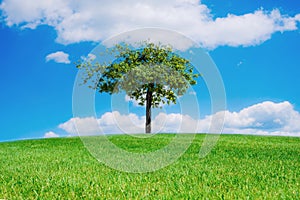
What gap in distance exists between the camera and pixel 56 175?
893 cm

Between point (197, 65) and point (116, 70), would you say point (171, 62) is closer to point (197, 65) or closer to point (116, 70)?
point (116, 70)

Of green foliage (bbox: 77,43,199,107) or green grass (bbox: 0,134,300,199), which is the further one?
green foliage (bbox: 77,43,199,107)

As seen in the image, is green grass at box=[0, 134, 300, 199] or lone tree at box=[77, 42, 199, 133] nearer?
green grass at box=[0, 134, 300, 199]

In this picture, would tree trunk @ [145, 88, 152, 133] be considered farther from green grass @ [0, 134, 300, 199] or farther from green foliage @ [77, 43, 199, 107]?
green grass @ [0, 134, 300, 199]

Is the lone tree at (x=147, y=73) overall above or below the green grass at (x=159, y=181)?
above

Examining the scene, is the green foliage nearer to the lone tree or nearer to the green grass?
the lone tree

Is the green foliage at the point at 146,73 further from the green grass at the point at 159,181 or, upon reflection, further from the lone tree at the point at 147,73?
the green grass at the point at 159,181

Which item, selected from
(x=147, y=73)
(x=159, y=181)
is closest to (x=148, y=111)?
(x=147, y=73)

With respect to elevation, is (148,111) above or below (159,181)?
above

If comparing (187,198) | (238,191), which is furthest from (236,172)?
(187,198)

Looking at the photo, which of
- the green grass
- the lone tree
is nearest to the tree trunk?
the lone tree

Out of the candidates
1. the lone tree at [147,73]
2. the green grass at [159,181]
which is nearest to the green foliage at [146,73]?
the lone tree at [147,73]

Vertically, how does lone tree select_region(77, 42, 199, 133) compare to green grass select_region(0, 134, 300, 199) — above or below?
above

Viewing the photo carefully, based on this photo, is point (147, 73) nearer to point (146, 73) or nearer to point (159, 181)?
point (146, 73)
